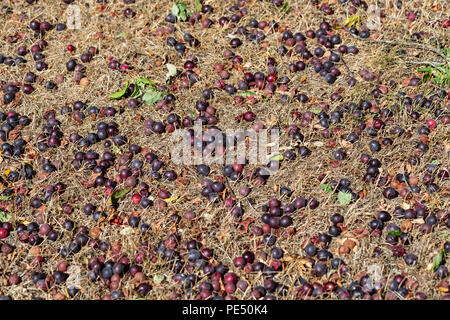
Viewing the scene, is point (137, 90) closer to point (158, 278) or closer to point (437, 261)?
point (158, 278)

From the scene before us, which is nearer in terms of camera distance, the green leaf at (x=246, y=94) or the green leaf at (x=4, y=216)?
the green leaf at (x=4, y=216)

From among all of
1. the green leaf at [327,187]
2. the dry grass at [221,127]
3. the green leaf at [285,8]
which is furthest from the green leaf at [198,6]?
the green leaf at [327,187]

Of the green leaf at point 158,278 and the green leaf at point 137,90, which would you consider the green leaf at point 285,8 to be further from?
the green leaf at point 158,278

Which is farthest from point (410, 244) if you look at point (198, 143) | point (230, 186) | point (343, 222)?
point (198, 143)

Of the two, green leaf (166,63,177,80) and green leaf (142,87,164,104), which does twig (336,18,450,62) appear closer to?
green leaf (166,63,177,80)

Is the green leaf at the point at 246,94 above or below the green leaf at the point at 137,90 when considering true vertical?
below

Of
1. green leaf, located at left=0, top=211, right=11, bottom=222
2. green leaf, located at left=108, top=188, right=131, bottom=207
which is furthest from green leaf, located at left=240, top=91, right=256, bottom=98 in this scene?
green leaf, located at left=0, top=211, right=11, bottom=222

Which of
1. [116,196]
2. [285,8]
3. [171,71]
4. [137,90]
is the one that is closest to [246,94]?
[171,71]

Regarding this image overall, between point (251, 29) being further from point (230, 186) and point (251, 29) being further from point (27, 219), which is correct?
point (27, 219)
